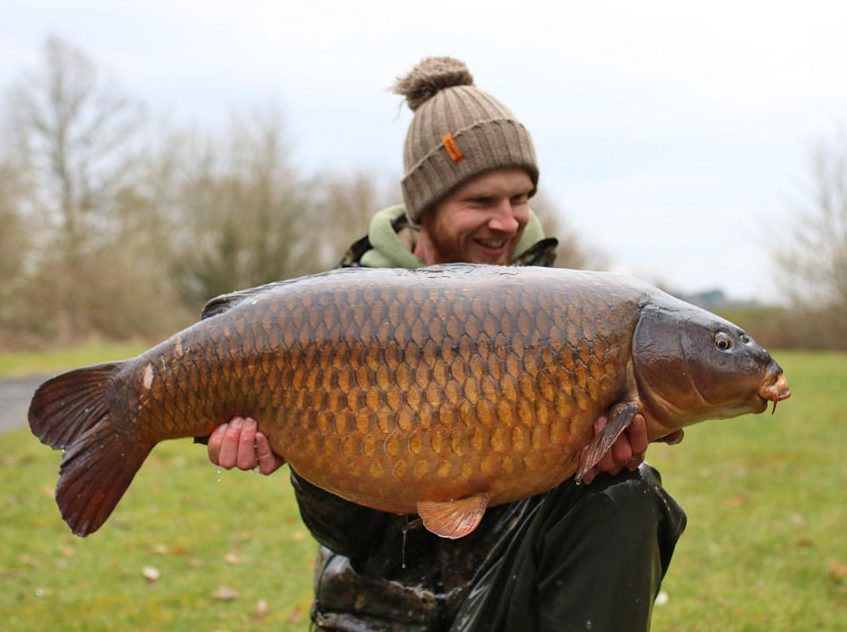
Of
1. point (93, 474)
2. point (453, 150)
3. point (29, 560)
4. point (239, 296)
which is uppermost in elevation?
Answer: point (453, 150)

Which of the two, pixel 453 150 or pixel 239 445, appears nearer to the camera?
pixel 239 445

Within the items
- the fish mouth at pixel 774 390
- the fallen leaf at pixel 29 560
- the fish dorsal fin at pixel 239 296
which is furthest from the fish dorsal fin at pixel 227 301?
the fallen leaf at pixel 29 560

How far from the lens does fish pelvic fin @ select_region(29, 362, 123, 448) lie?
1.79 metres

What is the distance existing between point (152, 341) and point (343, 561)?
17.7 meters

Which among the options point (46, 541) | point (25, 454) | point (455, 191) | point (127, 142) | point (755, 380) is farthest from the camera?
point (127, 142)

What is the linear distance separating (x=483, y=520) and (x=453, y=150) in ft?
3.42

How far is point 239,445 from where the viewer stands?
1.70 m

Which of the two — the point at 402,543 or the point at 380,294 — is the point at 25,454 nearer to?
the point at 402,543

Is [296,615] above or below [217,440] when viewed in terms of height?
below

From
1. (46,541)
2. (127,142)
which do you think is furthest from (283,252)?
(46,541)

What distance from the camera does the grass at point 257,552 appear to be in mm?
3348

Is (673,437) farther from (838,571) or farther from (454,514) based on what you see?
(838,571)

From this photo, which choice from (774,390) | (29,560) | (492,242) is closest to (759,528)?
(492,242)

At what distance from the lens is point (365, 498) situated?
169cm
